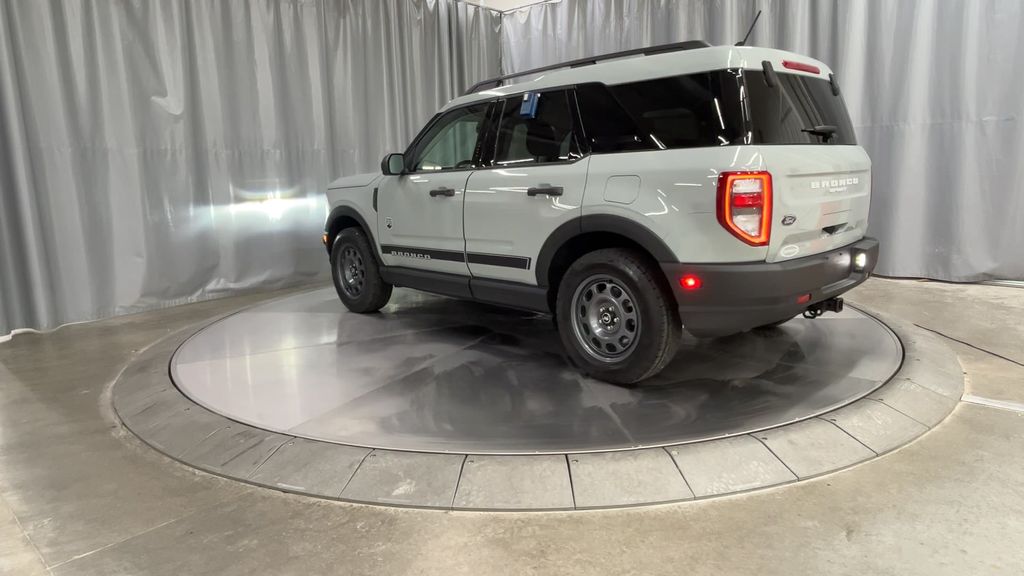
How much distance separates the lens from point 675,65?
314 centimetres

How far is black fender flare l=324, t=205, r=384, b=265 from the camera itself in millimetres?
5074

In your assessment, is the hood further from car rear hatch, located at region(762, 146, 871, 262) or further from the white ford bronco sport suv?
car rear hatch, located at region(762, 146, 871, 262)

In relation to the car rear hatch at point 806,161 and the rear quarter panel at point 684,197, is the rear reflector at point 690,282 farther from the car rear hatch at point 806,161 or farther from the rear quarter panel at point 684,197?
A: the car rear hatch at point 806,161

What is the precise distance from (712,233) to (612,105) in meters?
0.98

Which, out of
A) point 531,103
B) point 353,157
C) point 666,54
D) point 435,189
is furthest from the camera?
point 353,157

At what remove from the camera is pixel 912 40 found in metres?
6.01

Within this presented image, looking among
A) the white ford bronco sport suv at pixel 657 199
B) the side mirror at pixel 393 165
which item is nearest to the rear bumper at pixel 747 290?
the white ford bronco sport suv at pixel 657 199

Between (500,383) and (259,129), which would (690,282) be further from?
(259,129)

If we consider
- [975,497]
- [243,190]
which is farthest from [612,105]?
[243,190]

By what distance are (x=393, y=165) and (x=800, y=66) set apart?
286 centimetres

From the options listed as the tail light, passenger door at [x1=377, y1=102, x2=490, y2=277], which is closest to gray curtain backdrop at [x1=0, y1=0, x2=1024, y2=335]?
passenger door at [x1=377, y1=102, x2=490, y2=277]

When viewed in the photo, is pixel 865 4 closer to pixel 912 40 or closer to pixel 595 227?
pixel 912 40

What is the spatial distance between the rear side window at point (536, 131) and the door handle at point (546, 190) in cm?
18

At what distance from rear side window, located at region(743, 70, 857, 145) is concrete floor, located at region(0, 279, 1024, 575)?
61.8 inches
